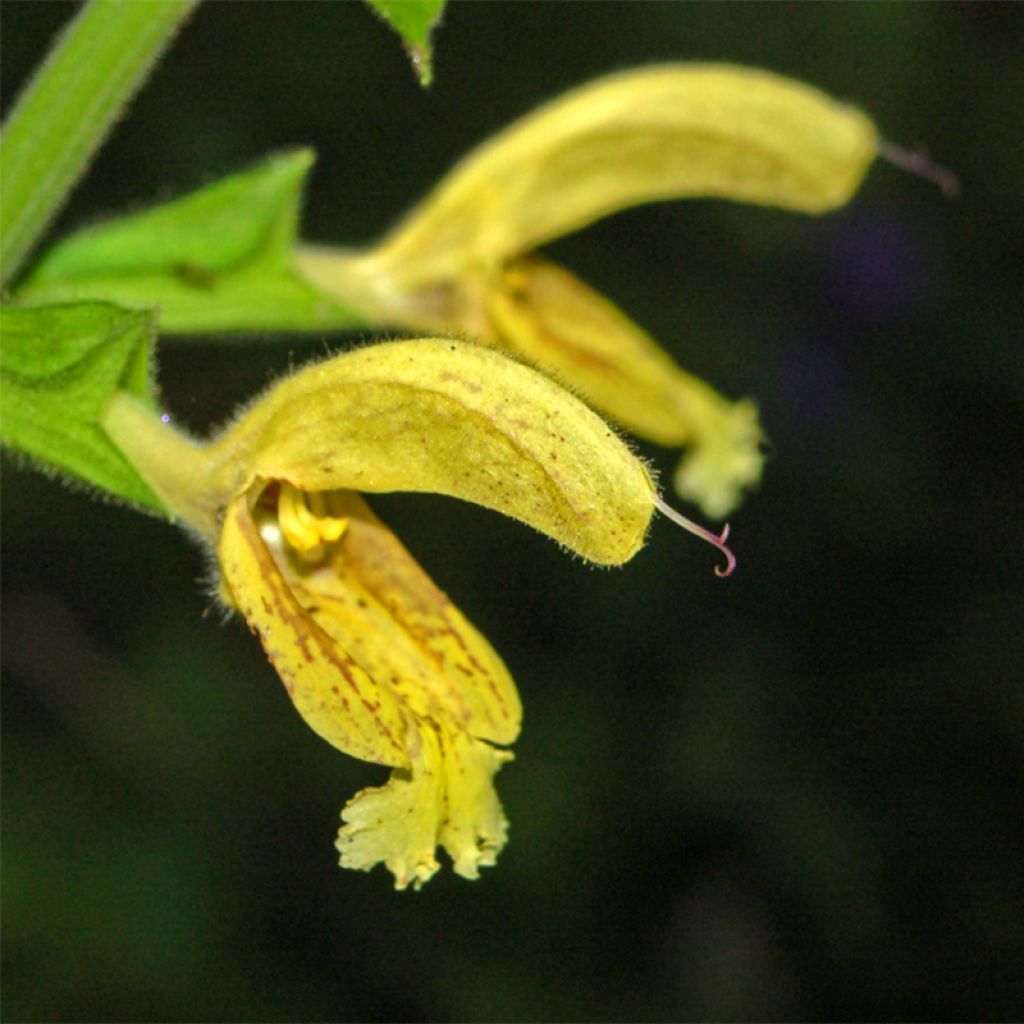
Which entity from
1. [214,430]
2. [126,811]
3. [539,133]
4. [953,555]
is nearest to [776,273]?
[953,555]

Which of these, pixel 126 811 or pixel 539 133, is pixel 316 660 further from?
pixel 126 811

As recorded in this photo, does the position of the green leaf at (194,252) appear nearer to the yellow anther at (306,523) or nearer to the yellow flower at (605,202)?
the yellow flower at (605,202)

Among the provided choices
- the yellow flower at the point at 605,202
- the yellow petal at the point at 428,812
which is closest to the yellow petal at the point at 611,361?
the yellow flower at the point at 605,202

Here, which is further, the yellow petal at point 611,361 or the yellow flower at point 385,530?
the yellow petal at point 611,361

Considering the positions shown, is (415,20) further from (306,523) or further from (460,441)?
(306,523)

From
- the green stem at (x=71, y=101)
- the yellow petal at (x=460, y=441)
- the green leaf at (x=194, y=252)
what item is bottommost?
the yellow petal at (x=460, y=441)

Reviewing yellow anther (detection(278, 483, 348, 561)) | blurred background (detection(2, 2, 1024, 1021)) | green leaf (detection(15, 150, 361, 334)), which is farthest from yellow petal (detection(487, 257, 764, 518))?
blurred background (detection(2, 2, 1024, 1021))
